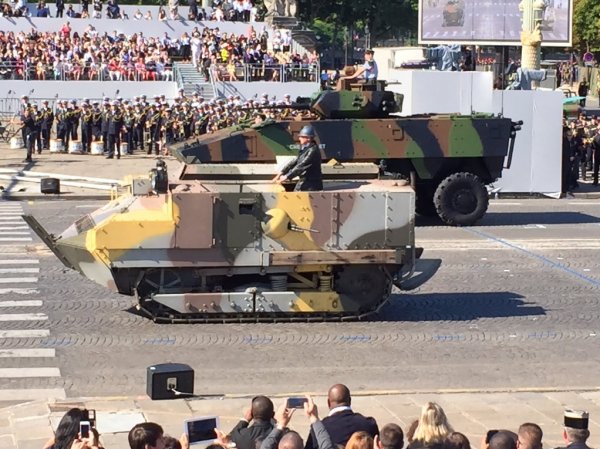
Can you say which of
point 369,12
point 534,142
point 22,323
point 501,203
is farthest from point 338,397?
point 369,12

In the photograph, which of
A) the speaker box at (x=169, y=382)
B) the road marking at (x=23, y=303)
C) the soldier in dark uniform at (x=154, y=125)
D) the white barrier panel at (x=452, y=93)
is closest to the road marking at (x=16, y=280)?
the road marking at (x=23, y=303)

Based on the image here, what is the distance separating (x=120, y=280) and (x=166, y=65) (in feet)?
99.1

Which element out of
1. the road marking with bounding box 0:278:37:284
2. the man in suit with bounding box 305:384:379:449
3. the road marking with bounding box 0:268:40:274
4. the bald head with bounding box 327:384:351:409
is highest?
the bald head with bounding box 327:384:351:409

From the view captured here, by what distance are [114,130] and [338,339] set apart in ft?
74.6

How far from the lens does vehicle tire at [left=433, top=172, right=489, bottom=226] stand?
1014 inches

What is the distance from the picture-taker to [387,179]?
17.9 metres

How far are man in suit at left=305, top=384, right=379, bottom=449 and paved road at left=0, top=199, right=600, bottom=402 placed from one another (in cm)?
421

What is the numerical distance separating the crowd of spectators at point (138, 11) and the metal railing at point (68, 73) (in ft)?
18.3

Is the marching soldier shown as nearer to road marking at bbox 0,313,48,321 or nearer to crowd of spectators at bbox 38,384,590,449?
road marking at bbox 0,313,48,321

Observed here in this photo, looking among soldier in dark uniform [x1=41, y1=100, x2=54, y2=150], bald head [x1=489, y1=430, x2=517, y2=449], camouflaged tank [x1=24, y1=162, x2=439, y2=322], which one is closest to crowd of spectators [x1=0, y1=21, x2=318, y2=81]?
soldier in dark uniform [x1=41, y1=100, x2=54, y2=150]

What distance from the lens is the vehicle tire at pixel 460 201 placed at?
84.5 feet

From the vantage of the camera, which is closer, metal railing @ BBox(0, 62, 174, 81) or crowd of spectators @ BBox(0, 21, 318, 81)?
metal railing @ BBox(0, 62, 174, 81)

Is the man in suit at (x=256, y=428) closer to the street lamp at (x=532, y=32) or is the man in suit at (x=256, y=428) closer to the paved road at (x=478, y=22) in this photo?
the street lamp at (x=532, y=32)

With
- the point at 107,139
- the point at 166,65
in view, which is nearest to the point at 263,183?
the point at 107,139
